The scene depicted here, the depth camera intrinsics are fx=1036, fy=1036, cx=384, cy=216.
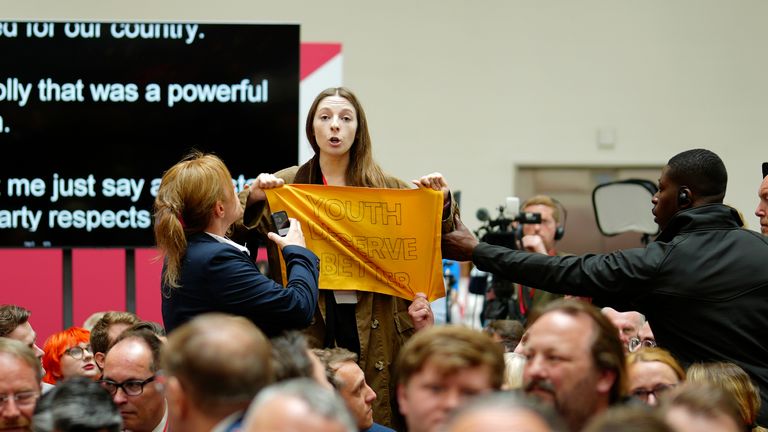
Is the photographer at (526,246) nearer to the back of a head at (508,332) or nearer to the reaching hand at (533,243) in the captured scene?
the reaching hand at (533,243)

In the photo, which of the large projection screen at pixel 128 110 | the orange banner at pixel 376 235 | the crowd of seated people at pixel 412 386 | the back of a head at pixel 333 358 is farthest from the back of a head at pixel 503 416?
the large projection screen at pixel 128 110

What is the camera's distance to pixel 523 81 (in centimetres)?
954

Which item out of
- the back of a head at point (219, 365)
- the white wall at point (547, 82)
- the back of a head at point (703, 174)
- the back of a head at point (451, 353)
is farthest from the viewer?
the white wall at point (547, 82)

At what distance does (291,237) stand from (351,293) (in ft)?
1.61

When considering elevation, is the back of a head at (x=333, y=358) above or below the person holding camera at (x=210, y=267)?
below

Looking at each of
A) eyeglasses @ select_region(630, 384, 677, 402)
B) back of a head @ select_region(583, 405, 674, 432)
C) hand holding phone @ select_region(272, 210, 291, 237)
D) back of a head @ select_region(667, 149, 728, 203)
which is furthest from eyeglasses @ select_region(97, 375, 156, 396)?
back of a head @ select_region(667, 149, 728, 203)

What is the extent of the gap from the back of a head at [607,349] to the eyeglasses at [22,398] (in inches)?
61.8

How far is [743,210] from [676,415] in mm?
7660

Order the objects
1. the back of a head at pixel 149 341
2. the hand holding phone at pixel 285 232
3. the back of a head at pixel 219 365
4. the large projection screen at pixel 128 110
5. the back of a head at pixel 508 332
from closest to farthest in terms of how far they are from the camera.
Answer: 1. the back of a head at pixel 219 365
2. the back of a head at pixel 149 341
3. the hand holding phone at pixel 285 232
4. the back of a head at pixel 508 332
5. the large projection screen at pixel 128 110

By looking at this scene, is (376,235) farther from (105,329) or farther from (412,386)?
(412,386)

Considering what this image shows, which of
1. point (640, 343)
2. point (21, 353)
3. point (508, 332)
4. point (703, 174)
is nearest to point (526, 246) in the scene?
point (508, 332)

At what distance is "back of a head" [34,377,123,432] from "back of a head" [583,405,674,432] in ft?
A: 4.10

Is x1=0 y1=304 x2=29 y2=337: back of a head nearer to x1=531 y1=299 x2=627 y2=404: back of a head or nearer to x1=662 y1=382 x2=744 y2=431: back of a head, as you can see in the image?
x1=531 y1=299 x2=627 y2=404: back of a head

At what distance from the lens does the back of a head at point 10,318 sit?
430 cm
